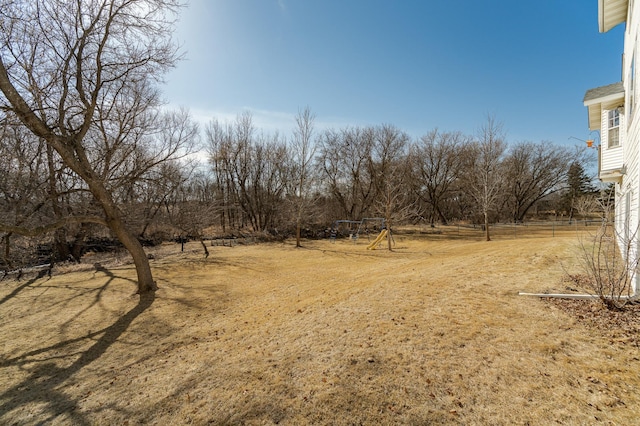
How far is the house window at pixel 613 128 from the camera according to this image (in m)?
9.41

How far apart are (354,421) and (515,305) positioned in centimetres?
380

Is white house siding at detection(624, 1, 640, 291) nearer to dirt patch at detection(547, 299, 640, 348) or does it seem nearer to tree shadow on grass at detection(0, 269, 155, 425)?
dirt patch at detection(547, 299, 640, 348)

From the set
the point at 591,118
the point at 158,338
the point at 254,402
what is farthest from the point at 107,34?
the point at 591,118

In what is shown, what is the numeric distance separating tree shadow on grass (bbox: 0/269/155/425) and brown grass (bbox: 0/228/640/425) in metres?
0.03

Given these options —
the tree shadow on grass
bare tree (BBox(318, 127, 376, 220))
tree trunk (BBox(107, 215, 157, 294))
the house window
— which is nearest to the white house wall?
the house window

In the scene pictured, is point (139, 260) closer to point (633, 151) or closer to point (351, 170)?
point (633, 151)

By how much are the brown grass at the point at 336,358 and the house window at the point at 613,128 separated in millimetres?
5547

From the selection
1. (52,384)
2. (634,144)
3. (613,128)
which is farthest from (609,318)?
(613,128)

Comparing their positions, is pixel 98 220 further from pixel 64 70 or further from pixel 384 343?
pixel 384 343

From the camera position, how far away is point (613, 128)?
30.8ft

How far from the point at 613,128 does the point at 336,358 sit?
12700 millimetres

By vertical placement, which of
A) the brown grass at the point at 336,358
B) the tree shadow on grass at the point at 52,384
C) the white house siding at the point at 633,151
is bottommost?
the tree shadow on grass at the point at 52,384

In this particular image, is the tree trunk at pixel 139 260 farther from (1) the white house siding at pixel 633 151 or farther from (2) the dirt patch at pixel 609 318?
(1) the white house siding at pixel 633 151

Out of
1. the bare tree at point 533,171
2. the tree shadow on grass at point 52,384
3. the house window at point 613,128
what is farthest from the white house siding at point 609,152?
the bare tree at point 533,171
